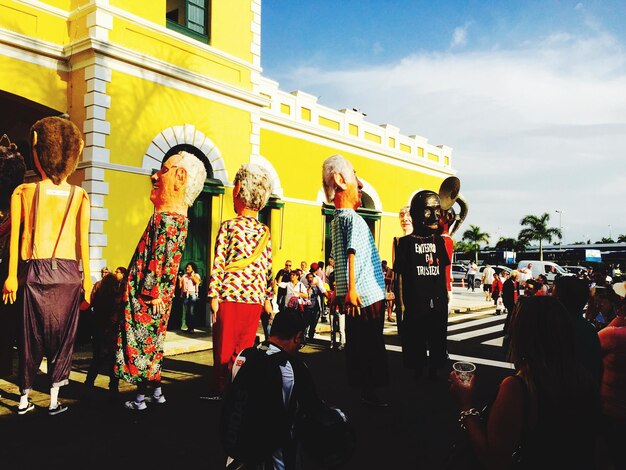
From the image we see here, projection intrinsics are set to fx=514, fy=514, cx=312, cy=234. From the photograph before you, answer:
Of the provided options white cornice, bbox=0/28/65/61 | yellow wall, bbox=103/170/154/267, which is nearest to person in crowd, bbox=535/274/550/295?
yellow wall, bbox=103/170/154/267

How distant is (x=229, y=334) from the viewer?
4578 mm

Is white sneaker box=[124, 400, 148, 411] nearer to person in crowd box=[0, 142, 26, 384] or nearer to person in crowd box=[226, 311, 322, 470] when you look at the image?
person in crowd box=[0, 142, 26, 384]

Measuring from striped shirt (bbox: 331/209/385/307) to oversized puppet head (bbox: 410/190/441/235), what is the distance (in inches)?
51.9

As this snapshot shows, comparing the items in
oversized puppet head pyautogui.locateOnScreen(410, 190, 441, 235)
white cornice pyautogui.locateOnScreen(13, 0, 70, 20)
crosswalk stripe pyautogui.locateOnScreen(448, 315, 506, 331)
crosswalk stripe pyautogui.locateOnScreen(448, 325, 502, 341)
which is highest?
white cornice pyautogui.locateOnScreen(13, 0, 70, 20)

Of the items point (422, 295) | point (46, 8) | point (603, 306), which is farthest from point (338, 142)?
point (603, 306)

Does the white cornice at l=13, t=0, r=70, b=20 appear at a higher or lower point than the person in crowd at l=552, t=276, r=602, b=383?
higher

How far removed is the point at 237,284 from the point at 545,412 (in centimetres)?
312

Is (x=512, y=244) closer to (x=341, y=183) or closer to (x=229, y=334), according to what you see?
(x=341, y=183)

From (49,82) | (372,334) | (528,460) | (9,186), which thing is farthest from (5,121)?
(528,460)

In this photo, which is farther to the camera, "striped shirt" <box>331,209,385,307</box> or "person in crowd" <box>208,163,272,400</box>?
"striped shirt" <box>331,209,385,307</box>

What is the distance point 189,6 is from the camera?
35.9 ft

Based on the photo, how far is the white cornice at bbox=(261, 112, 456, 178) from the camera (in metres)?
15.0

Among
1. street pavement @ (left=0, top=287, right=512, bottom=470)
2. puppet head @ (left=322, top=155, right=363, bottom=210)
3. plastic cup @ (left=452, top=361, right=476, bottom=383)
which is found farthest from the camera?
puppet head @ (left=322, top=155, right=363, bottom=210)

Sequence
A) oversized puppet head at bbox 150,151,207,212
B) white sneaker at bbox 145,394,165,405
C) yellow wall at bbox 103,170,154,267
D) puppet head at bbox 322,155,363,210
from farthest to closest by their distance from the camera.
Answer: yellow wall at bbox 103,170,154,267
puppet head at bbox 322,155,363,210
oversized puppet head at bbox 150,151,207,212
white sneaker at bbox 145,394,165,405
